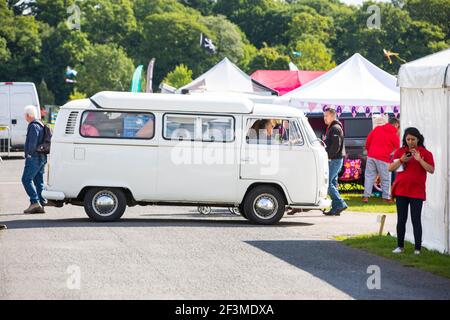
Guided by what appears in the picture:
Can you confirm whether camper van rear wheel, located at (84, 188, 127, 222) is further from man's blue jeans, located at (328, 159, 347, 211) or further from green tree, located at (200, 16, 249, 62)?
green tree, located at (200, 16, 249, 62)

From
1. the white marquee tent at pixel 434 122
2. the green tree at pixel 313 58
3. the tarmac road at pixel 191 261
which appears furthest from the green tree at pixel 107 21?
the white marquee tent at pixel 434 122

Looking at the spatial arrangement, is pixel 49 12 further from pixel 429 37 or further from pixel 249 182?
pixel 249 182

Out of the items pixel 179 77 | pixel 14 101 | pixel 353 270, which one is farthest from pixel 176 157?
pixel 179 77

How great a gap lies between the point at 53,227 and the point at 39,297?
7.04 metres

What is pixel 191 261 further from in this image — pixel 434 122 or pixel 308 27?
pixel 308 27

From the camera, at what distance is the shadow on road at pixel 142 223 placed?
1747 cm

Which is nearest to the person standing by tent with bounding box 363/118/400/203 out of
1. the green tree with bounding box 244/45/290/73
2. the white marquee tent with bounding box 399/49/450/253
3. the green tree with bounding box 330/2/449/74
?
the white marquee tent with bounding box 399/49/450/253

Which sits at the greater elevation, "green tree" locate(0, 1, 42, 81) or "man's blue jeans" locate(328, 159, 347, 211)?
"green tree" locate(0, 1, 42, 81)

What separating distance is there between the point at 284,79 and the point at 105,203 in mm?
28199

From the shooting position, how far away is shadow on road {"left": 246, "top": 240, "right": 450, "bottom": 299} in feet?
36.0

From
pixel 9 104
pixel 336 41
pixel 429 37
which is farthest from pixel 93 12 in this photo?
pixel 9 104

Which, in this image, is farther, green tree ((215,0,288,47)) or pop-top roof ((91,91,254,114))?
green tree ((215,0,288,47))

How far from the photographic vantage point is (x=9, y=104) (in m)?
41.2

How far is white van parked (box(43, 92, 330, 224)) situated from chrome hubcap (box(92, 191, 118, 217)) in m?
0.02
